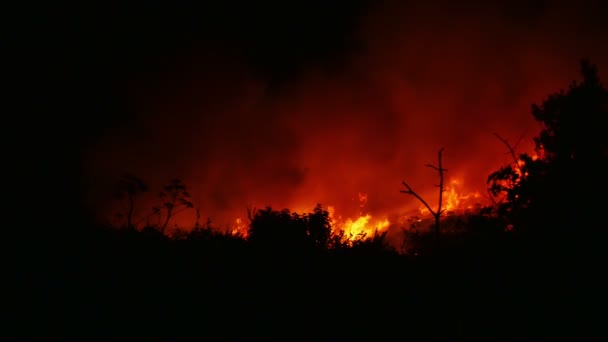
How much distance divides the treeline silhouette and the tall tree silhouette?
10.7 meters

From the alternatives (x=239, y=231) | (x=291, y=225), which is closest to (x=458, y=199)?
(x=291, y=225)

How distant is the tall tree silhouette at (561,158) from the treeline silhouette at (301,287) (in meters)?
10.7

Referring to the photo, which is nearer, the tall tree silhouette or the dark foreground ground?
the dark foreground ground

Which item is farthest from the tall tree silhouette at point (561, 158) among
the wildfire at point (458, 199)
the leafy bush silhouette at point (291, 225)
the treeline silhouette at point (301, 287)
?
the wildfire at point (458, 199)

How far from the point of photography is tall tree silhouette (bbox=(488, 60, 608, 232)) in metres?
21.7

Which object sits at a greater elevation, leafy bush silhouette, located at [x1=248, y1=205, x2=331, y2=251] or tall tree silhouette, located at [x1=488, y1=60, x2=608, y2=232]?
tall tree silhouette, located at [x1=488, y1=60, x2=608, y2=232]

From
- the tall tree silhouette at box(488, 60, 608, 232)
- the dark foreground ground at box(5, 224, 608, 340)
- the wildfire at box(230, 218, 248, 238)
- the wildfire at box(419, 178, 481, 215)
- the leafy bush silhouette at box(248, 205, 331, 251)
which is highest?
the wildfire at box(419, 178, 481, 215)

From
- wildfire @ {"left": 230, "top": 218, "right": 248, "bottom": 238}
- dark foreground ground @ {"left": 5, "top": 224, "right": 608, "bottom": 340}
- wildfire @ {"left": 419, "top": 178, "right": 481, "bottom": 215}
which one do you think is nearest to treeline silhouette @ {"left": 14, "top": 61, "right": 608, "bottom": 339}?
dark foreground ground @ {"left": 5, "top": 224, "right": 608, "bottom": 340}

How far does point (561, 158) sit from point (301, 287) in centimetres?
2560

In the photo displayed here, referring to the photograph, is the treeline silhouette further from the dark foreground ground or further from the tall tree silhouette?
the tall tree silhouette

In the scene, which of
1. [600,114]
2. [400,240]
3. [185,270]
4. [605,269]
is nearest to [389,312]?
[185,270]

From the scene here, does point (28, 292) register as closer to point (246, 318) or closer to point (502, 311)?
point (246, 318)

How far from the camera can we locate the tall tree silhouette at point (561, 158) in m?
21.7

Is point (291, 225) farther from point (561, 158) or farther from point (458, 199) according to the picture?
point (458, 199)
